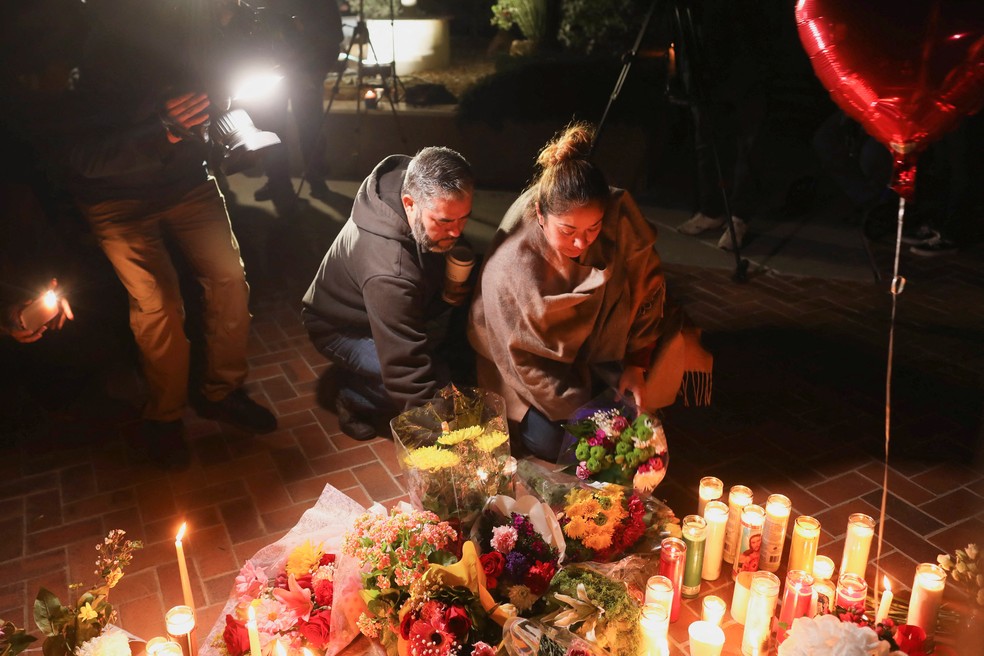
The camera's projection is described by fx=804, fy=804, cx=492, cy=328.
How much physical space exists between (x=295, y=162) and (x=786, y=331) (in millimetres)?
5087

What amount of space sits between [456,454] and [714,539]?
0.97 m

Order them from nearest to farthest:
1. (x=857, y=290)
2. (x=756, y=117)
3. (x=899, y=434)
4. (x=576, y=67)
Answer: (x=899, y=434)
(x=857, y=290)
(x=756, y=117)
(x=576, y=67)

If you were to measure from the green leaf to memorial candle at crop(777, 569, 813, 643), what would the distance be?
191 cm

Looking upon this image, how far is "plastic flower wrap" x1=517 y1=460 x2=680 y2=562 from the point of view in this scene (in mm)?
2561

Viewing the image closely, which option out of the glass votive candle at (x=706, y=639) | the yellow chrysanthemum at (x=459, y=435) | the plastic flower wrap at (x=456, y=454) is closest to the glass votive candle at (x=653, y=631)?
the glass votive candle at (x=706, y=639)

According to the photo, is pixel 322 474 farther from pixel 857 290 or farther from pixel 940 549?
pixel 857 290

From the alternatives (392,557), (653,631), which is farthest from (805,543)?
(392,557)

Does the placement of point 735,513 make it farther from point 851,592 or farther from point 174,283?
point 174,283

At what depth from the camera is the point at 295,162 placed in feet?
25.8

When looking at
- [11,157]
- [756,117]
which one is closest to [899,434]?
[756,117]

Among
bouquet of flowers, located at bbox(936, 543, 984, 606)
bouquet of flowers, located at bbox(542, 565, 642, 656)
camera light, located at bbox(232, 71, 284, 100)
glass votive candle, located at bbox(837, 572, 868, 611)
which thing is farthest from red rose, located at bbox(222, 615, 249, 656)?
camera light, located at bbox(232, 71, 284, 100)

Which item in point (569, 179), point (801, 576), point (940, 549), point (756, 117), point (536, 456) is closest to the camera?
point (801, 576)

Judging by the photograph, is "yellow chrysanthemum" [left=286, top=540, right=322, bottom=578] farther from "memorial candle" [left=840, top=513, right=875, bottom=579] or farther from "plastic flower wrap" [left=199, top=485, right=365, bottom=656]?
"memorial candle" [left=840, top=513, right=875, bottom=579]

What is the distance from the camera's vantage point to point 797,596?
7.72 ft
